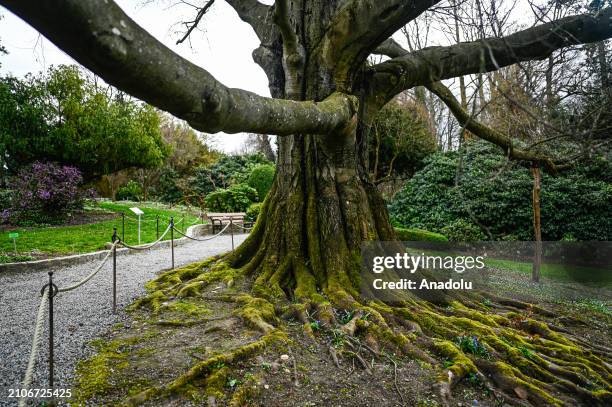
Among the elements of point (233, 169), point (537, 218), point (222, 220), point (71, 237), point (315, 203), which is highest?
point (233, 169)

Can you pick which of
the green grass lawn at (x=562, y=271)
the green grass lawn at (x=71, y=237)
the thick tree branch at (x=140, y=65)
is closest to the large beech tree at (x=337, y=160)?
the thick tree branch at (x=140, y=65)

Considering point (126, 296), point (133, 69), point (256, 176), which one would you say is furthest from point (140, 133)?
point (133, 69)

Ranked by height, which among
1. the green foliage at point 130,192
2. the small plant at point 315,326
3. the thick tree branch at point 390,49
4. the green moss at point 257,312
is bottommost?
the small plant at point 315,326

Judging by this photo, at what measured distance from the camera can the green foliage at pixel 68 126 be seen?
1256cm

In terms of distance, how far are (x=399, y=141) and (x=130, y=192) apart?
1699 centimetres

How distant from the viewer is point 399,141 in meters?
15.8

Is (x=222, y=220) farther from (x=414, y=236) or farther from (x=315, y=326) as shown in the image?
(x=315, y=326)

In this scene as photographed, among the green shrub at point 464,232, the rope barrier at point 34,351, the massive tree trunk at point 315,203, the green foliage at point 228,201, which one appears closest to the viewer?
the rope barrier at point 34,351

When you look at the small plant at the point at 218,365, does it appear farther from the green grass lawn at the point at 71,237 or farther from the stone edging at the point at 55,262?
the green grass lawn at the point at 71,237

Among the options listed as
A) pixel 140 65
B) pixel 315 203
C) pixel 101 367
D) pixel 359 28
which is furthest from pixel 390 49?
pixel 101 367

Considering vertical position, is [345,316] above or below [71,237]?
below

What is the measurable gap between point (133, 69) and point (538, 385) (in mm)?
4147

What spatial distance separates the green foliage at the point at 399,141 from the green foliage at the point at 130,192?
605 inches

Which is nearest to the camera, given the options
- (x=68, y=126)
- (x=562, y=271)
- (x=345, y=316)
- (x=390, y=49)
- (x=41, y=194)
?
(x=345, y=316)
